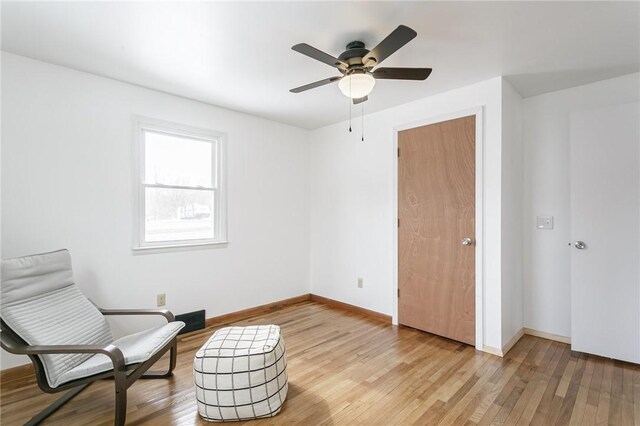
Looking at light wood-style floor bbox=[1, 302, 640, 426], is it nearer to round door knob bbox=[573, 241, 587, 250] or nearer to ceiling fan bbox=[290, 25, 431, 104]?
round door knob bbox=[573, 241, 587, 250]

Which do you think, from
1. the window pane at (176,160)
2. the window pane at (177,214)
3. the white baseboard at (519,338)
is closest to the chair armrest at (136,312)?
the window pane at (177,214)

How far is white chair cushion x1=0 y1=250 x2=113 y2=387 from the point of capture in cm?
186

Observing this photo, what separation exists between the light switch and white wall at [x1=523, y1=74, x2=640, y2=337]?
0.13ft

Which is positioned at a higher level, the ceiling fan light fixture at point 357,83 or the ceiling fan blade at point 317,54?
the ceiling fan blade at point 317,54

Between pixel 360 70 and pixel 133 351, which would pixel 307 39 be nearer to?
pixel 360 70

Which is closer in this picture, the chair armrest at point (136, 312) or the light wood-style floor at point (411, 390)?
the light wood-style floor at point (411, 390)

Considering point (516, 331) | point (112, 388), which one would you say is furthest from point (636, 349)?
point (112, 388)

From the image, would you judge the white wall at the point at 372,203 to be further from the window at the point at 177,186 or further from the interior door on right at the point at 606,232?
the window at the point at 177,186

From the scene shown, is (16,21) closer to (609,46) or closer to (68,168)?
(68,168)

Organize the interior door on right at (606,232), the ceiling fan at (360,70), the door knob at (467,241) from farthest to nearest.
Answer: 1. the door knob at (467,241)
2. the interior door on right at (606,232)
3. the ceiling fan at (360,70)

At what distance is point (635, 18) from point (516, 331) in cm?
261

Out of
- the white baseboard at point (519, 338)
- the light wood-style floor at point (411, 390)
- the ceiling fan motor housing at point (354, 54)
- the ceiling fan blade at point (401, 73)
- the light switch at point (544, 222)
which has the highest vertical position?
the ceiling fan motor housing at point (354, 54)

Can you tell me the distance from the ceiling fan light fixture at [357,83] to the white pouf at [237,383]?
1.78 m

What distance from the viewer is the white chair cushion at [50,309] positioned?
6.09ft
